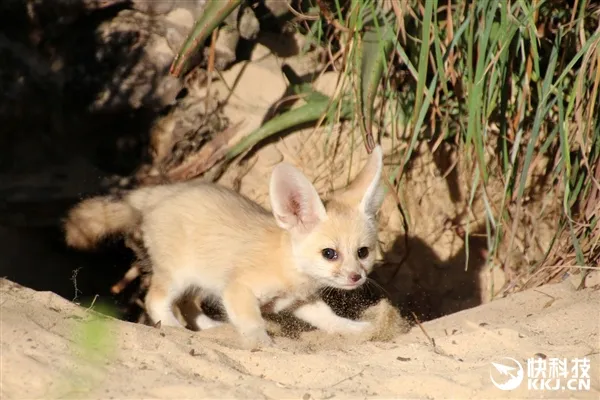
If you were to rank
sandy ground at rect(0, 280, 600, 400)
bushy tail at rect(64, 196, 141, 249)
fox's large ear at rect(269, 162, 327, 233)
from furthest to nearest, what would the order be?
bushy tail at rect(64, 196, 141, 249) < fox's large ear at rect(269, 162, 327, 233) < sandy ground at rect(0, 280, 600, 400)

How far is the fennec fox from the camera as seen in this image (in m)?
3.65

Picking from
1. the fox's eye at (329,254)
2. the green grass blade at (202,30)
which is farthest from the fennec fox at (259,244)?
the green grass blade at (202,30)

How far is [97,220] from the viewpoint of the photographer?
447cm

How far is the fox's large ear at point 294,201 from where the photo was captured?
359cm

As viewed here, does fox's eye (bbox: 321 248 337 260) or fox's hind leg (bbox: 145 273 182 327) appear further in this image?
fox's hind leg (bbox: 145 273 182 327)

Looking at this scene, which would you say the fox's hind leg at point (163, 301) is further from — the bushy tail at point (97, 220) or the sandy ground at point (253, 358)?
the sandy ground at point (253, 358)

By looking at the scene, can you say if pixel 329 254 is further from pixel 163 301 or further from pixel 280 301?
pixel 163 301

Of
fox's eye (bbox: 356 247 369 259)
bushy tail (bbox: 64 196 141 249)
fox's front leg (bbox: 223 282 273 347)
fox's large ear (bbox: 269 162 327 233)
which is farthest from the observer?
bushy tail (bbox: 64 196 141 249)

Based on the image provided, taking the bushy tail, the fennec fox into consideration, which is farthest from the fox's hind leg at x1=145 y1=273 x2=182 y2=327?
the bushy tail

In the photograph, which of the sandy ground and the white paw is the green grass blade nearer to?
the sandy ground

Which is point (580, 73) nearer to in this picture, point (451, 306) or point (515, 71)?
point (515, 71)

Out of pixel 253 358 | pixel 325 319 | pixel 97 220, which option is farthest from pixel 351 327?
pixel 97 220

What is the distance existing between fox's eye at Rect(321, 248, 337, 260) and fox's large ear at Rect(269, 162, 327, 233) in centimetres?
13

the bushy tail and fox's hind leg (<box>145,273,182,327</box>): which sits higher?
the bushy tail
